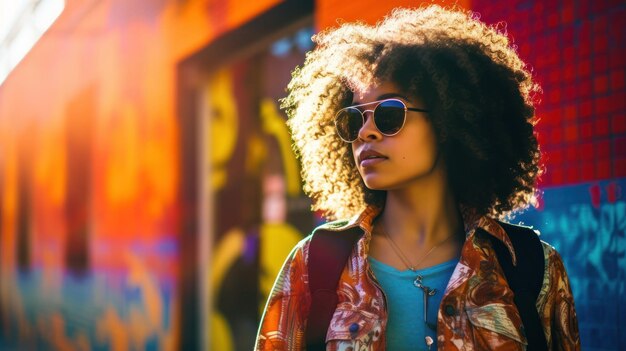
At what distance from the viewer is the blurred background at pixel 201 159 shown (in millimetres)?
3092

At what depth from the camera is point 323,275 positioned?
230 cm

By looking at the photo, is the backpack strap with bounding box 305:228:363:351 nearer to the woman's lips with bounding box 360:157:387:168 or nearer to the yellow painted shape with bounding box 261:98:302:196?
the woman's lips with bounding box 360:157:387:168

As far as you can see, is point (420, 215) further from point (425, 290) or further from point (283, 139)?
point (283, 139)

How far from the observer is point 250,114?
639 cm

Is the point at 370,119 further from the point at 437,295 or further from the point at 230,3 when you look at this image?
the point at 230,3

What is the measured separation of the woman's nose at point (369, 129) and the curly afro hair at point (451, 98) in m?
0.10

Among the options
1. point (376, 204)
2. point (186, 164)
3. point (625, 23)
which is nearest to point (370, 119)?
point (376, 204)

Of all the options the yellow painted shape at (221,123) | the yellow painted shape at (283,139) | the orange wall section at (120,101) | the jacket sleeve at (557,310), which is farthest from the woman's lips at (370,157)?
the yellow painted shape at (221,123)

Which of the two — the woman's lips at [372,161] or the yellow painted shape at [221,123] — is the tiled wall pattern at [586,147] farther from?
the yellow painted shape at [221,123]

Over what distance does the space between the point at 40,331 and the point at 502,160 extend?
11.7 meters


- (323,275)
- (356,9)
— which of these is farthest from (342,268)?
(356,9)

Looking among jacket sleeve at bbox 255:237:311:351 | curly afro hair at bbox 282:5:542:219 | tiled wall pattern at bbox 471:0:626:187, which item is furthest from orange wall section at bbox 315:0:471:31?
jacket sleeve at bbox 255:237:311:351

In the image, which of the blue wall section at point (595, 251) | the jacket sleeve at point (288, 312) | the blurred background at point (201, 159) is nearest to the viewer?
the jacket sleeve at point (288, 312)

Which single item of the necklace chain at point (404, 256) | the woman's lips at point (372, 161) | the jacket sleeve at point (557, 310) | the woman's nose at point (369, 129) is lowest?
the jacket sleeve at point (557, 310)
